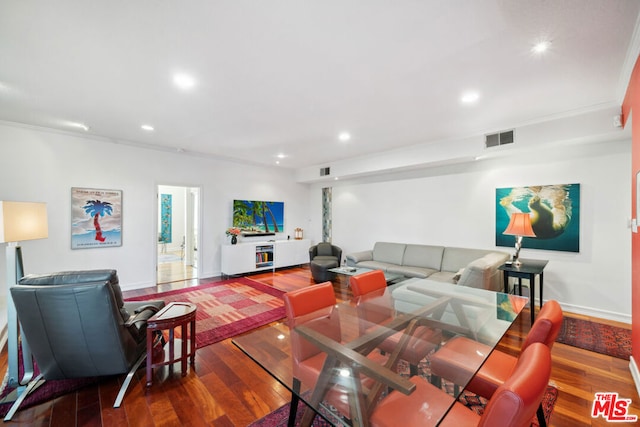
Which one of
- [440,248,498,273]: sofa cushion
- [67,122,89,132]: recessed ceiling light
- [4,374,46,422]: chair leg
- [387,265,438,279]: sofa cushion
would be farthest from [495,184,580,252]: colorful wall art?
[67,122,89,132]: recessed ceiling light

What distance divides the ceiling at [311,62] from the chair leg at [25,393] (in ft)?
8.49

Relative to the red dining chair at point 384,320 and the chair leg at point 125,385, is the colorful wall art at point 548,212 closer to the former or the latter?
the red dining chair at point 384,320

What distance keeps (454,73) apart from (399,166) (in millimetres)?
2756

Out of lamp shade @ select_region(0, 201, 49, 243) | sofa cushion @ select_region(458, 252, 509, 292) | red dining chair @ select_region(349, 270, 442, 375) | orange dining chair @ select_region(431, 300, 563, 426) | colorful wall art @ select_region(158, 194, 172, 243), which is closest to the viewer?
orange dining chair @ select_region(431, 300, 563, 426)

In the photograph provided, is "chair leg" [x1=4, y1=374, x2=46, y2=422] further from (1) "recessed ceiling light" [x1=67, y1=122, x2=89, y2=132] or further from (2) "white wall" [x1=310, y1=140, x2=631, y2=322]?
(2) "white wall" [x1=310, y1=140, x2=631, y2=322]

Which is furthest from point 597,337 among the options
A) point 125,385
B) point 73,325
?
point 73,325

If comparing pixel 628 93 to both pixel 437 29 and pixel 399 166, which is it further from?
pixel 399 166

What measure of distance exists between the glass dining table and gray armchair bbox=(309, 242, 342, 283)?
2670mm

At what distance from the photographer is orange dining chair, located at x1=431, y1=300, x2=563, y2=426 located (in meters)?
1.41

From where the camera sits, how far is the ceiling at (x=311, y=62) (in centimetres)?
170

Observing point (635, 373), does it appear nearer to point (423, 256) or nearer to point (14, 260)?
point (423, 256)

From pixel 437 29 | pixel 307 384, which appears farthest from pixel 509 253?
pixel 307 384

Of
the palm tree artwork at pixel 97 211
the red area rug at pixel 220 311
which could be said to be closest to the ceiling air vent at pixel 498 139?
the red area rug at pixel 220 311

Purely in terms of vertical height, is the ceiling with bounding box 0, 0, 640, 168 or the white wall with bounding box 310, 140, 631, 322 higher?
the ceiling with bounding box 0, 0, 640, 168
